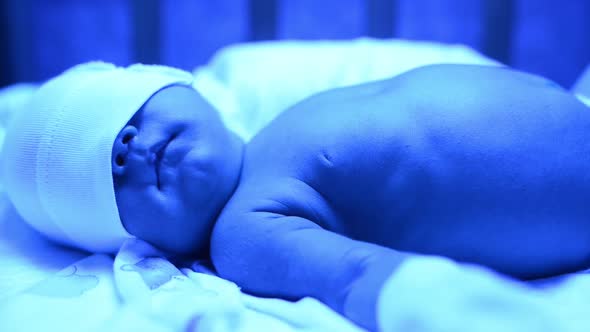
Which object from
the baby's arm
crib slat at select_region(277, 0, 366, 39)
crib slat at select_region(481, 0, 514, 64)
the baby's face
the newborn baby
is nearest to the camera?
the baby's arm

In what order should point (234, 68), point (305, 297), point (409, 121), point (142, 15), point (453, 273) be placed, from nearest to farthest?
point (453, 273) → point (305, 297) → point (409, 121) → point (234, 68) → point (142, 15)

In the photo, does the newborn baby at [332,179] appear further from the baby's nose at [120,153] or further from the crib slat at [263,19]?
the crib slat at [263,19]

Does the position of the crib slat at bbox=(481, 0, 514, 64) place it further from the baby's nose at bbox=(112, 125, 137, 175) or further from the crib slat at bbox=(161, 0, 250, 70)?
the baby's nose at bbox=(112, 125, 137, 175)

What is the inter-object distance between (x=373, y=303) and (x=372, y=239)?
8.0 inches

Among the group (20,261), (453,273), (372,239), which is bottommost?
(20,261)

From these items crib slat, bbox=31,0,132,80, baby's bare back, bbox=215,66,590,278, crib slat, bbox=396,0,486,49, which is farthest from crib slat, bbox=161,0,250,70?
baby's bare back, bbox=215,66,590,278

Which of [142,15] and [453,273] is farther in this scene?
[142,15]

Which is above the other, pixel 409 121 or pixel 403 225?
pixel 409 121

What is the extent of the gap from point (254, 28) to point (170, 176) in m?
0.90

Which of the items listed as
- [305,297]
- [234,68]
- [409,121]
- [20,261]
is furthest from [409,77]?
[20,261]

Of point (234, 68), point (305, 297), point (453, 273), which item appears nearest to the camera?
point (453, 273)

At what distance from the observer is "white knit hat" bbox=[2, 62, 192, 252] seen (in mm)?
794

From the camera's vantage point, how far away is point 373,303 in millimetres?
543

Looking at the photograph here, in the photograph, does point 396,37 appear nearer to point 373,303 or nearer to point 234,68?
point 234,68
